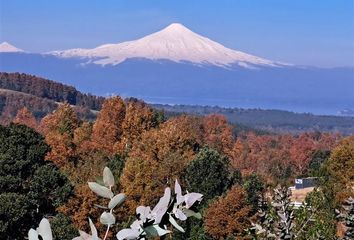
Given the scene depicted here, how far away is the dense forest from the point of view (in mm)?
7314

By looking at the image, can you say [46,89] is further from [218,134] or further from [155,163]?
[155,163]

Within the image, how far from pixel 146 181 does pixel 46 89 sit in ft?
292

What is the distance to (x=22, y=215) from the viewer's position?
51.7ft

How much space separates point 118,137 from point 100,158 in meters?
6.31

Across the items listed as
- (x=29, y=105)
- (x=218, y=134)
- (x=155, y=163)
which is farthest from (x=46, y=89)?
(x=155, y=163)

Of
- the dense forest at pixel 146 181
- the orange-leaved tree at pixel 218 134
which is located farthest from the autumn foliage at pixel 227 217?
the orange-leaved tree at pixel 218 134

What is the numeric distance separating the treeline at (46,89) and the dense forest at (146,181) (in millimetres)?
59267

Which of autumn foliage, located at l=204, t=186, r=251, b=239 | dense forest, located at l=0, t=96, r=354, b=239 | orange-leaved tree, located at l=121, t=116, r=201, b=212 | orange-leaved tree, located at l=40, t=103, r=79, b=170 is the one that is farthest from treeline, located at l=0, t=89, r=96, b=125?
autumn foliage, located at l=204, t=186, r=251, b=239

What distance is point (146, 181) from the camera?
2347cm

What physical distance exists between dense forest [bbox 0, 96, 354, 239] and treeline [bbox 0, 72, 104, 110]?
59267 millimetres

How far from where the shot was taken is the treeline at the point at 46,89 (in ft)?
355

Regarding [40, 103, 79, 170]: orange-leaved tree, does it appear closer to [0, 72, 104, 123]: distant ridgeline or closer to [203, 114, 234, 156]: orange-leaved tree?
[203, 114, 234, 156]: orange-leaved tree

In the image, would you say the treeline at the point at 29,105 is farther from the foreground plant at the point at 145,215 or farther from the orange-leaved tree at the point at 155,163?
the foreground plant at the point at 145,215

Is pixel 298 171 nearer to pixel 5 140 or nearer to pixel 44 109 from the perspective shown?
pixel 5 140
